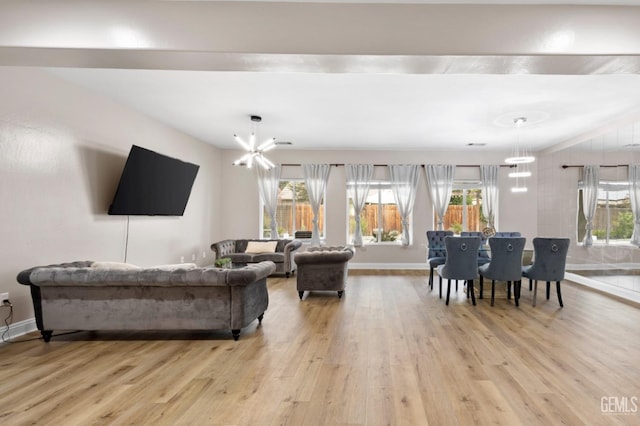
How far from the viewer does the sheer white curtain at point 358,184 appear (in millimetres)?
8453

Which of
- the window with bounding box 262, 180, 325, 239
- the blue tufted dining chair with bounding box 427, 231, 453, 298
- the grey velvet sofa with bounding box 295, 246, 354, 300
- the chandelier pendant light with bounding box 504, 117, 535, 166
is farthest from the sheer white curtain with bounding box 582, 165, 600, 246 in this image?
the window with bounding box 262, 180, 325, 239

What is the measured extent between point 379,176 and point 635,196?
4676mm

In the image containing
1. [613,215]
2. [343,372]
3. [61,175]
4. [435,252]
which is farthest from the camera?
[435,252]

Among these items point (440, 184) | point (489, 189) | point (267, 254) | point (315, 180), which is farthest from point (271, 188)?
point (489, 189)

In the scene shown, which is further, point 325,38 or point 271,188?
point 271,188

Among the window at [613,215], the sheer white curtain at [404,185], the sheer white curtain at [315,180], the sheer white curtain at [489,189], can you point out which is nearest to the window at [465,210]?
the sheer white curtain at [489,189]

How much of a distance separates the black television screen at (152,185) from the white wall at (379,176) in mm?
2326

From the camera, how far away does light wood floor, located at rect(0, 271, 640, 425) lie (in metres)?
2.24

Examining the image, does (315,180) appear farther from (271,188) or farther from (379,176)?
(379,176)

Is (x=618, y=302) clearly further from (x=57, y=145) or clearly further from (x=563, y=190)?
(x=57, y=145)

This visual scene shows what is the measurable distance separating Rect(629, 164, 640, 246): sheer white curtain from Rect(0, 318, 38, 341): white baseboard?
7.86 metres

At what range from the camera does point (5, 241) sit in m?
3.46

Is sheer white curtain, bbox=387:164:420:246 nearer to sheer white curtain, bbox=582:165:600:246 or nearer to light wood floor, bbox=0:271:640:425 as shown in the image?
sheer white curtain, bbox=582:165:600:246

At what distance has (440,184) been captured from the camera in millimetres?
8422
